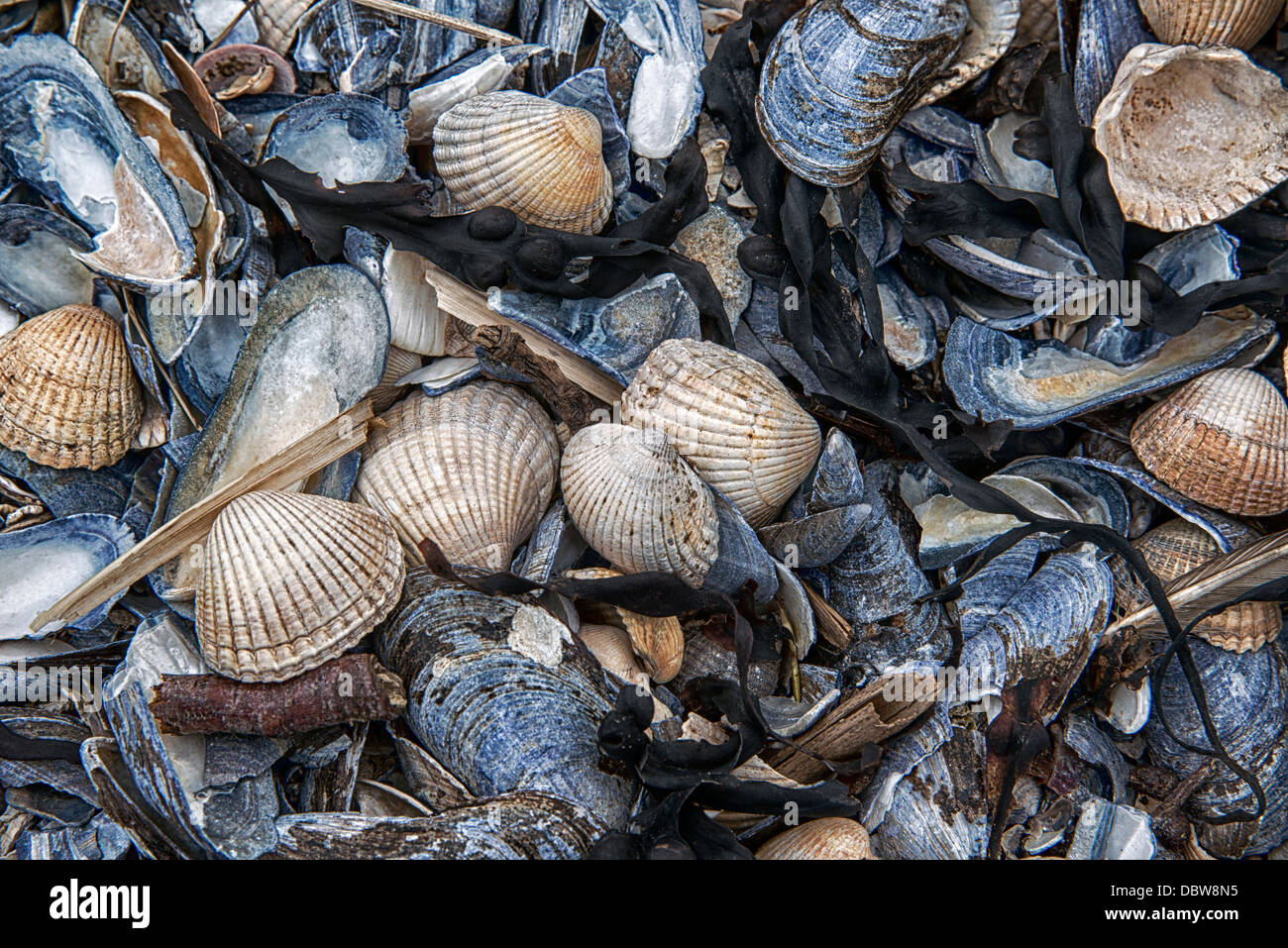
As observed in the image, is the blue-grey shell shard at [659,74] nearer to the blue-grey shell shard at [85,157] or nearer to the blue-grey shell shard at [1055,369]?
the blue-grey shell shard at [1055,369]

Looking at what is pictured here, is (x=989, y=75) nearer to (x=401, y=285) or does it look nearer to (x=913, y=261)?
(x=913, y=261)

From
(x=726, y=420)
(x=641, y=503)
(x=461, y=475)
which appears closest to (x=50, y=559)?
(x=461, y=475)

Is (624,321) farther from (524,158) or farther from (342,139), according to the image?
(342,139)

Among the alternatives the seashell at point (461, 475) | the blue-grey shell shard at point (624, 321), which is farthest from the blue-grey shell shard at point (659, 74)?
the seashell at point (461, 475)

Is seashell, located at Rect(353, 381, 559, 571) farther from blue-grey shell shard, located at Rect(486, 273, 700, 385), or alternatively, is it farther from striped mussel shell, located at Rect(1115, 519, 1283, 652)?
striped mussel shell, located at Rect(1115, 519, 1283, 652)

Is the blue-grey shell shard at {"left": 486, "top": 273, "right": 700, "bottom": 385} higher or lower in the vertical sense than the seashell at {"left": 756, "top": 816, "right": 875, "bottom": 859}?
higher

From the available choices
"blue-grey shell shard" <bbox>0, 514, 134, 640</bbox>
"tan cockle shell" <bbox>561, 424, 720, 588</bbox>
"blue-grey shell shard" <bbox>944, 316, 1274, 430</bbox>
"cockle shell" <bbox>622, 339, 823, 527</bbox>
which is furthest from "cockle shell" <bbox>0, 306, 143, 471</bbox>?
"blue-grey shell shard" <bbox>944, 316, 1274, 430</bbox>

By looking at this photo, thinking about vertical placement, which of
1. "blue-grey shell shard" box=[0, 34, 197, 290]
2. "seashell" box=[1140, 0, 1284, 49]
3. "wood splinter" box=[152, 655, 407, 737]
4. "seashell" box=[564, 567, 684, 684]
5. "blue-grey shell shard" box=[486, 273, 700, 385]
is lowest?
"wood splinter" box=[152, 655, 407, 737]
